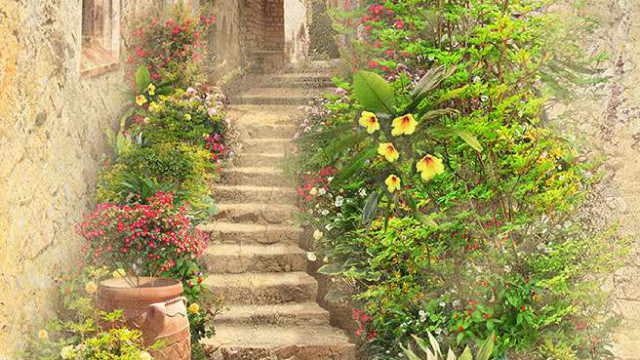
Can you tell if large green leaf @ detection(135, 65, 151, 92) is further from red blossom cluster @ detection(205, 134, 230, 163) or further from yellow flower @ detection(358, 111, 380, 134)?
yellow flower @ detection(358, 111, 380, 134)

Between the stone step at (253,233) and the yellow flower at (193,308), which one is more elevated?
the stone step at (253,233)

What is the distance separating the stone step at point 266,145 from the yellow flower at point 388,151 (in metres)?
3.82

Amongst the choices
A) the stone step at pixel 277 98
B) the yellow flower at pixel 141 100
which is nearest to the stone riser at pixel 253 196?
the yellow flower at pixel 141 100

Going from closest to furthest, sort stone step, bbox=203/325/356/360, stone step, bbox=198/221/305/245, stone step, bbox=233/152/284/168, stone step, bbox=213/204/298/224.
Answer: stone step, bbox=203/325/356/360
stone step, bbox=198/221/305/245
stone step, bbox=213/204/298/224
stone step, bbox=233/152/284/168

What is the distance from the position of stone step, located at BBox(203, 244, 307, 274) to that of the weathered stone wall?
1141 millimetres

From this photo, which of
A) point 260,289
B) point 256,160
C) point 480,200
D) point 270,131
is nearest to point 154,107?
point 256,160

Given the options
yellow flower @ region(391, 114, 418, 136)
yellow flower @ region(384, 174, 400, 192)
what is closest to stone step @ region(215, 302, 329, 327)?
yellow flower @ region(384, 174, 400, 192)

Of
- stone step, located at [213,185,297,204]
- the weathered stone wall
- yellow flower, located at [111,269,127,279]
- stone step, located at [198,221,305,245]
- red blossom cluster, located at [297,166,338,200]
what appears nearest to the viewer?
the weathered stone wall

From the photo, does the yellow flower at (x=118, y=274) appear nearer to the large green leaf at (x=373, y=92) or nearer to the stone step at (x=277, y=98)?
the large green leaf at (x=373, y=92)

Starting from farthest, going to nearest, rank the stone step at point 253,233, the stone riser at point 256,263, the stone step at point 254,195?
the stone step at point 254,195 → the stone step at point 253,233 → the stone riser at point 256,263

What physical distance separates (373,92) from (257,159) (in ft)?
12.2

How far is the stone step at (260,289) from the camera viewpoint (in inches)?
237

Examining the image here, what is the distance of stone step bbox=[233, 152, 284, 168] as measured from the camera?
775cm

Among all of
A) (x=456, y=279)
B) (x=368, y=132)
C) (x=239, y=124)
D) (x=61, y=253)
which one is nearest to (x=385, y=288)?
(x=456, y=279)
